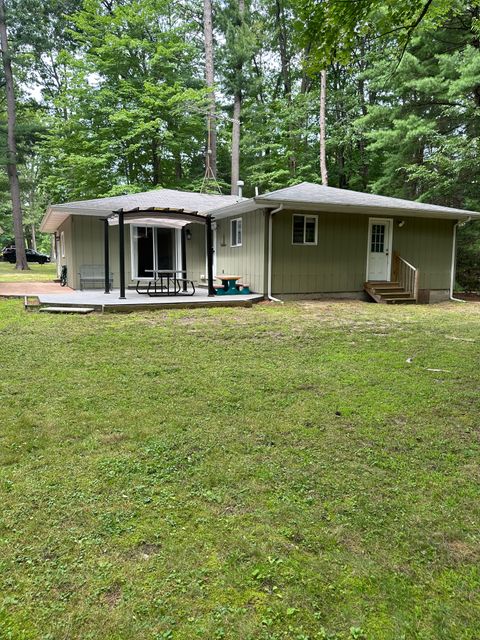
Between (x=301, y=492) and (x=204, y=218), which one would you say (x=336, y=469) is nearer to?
(x=301, y=492)

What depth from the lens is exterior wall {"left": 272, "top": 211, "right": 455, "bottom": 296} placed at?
10.3 m

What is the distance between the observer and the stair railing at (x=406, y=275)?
10.9 metres

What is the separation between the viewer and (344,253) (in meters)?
10.9

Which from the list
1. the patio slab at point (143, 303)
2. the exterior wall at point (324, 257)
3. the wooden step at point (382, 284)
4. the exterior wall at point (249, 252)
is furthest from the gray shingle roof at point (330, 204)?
the patio slab at point (143, 303)

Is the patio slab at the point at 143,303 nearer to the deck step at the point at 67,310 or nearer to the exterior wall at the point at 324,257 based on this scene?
the deck step at the point at 67,310

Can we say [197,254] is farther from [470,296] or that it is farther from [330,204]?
[470,296]

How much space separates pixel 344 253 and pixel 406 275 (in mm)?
1863

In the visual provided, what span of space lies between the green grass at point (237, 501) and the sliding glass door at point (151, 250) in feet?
25.8

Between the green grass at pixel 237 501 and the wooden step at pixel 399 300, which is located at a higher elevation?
the wooden step at pixel 399 300

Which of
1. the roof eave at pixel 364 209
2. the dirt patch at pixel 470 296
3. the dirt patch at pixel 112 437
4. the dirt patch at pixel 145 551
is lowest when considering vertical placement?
the dirt patch at pixel 145 551

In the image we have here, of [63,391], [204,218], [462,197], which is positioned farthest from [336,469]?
[462,197]

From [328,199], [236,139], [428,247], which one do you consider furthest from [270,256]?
[236,139]

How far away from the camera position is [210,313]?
314 inches

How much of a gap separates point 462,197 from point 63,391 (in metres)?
14.7
